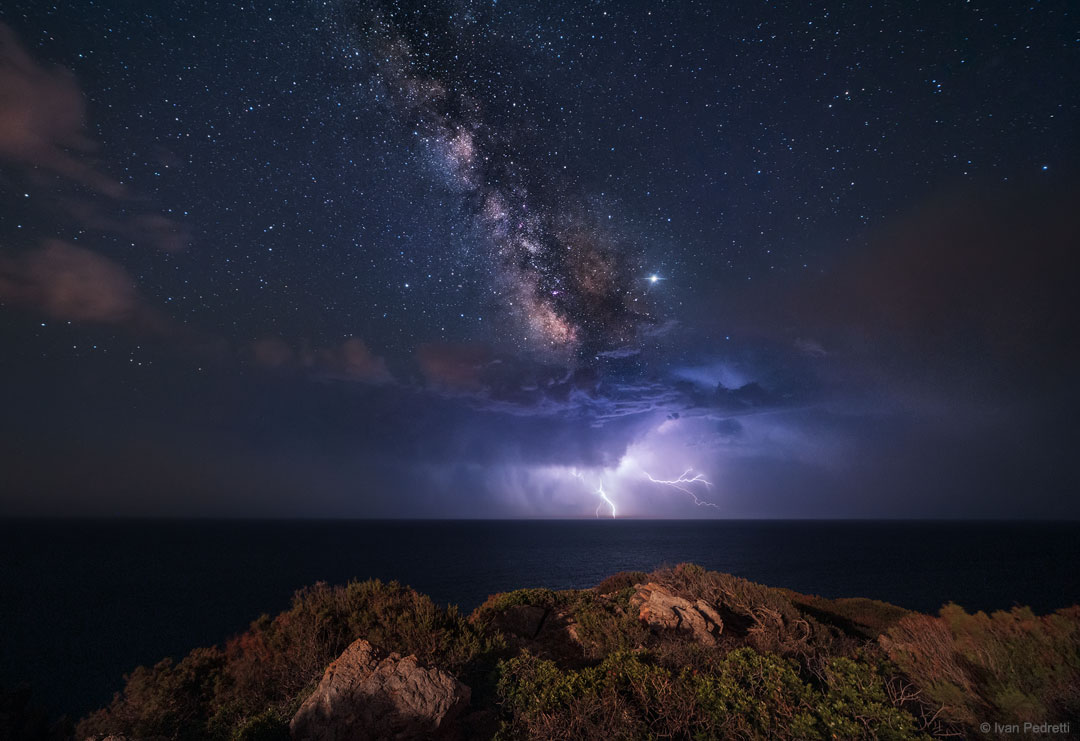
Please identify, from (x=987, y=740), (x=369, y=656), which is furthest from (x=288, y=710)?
(x=987, y=740)

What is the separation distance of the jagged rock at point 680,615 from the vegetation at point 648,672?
0.13 m

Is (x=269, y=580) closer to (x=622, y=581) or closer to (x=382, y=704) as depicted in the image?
(x=622, y=581)

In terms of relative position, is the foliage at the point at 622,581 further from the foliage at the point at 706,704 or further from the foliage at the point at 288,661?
the foliage at the point at 706,704

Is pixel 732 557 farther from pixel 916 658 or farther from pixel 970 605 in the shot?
pixel 916 658

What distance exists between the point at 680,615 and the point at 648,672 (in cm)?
508

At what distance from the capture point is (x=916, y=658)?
6.95m

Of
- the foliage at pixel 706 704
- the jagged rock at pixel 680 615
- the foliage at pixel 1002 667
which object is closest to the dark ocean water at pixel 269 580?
the jagged rock at pixel 680 615

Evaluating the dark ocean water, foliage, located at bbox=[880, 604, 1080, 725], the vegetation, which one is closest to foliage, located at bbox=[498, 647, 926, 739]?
the vegetation

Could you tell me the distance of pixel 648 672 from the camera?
6.15m

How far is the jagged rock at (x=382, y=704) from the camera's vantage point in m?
5.80

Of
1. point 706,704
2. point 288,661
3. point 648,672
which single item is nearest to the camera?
point 706,704

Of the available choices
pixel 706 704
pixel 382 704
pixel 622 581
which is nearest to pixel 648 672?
pixel 706 704

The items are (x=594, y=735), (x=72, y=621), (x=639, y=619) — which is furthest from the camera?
(x=72, y=621)

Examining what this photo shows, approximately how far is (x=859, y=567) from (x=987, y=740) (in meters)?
78.9
